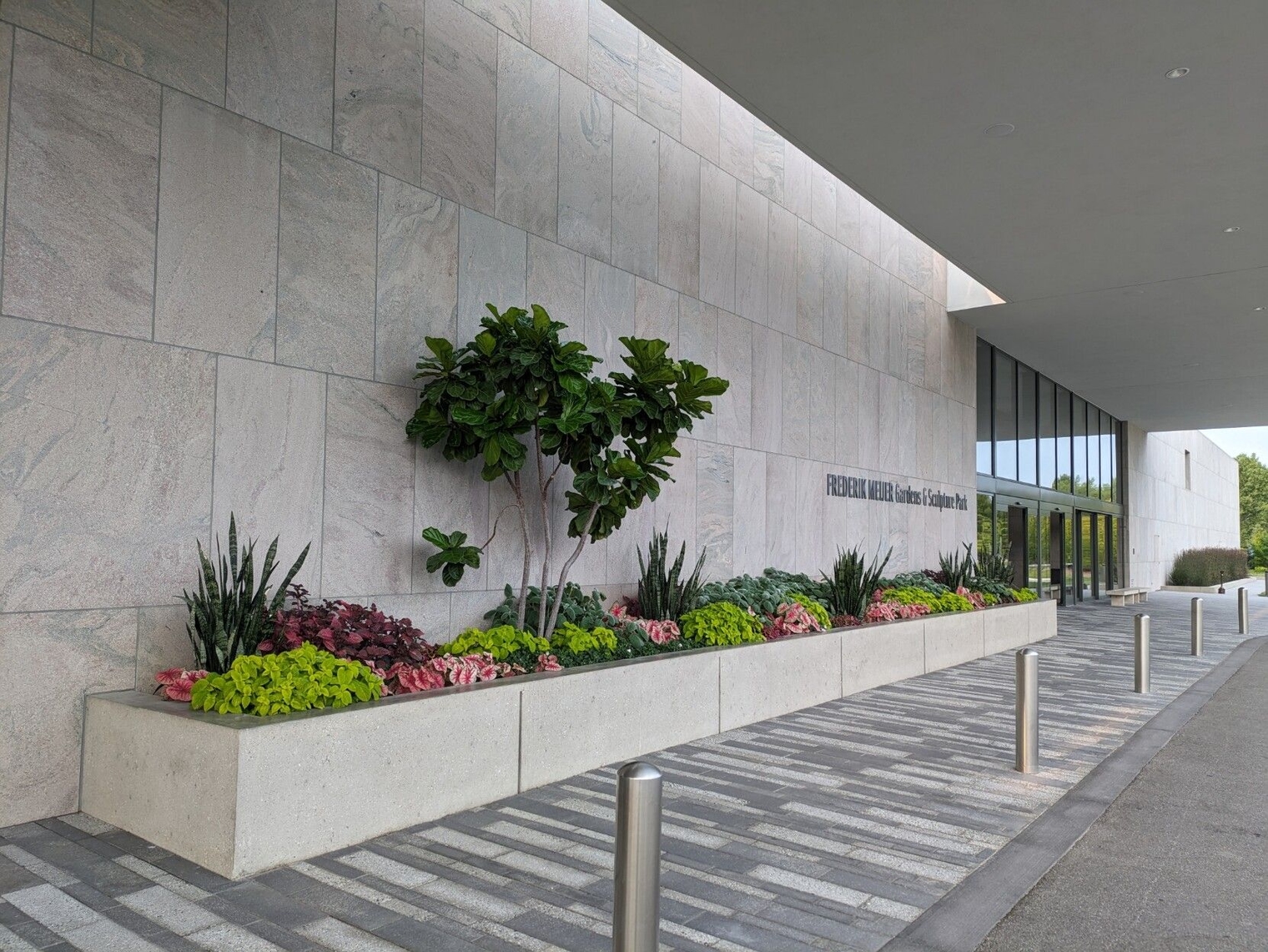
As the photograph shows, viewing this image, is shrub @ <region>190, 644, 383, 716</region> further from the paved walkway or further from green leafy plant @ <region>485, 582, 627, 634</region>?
green leafy plant @ <region>485, 582, 627, 634</region>

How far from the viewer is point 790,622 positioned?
310 inches

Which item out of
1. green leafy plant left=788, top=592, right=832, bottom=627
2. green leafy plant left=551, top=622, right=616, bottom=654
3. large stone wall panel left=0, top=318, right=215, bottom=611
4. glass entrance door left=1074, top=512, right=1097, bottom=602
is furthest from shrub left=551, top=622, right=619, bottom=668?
glass entrance door left=1074, top=512, right=1097, bottom=602

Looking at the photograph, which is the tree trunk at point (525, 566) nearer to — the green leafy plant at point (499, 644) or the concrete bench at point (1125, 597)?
the green leafy plant at point (499, 644)

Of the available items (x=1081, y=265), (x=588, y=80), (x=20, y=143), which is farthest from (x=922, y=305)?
(x=20, y=143)

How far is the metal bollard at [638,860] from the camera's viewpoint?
8.00 feet

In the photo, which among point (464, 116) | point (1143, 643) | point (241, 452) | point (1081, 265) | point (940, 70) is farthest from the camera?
point (1081, 265)

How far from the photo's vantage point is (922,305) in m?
14.1

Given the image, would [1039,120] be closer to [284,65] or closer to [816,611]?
[816,611]

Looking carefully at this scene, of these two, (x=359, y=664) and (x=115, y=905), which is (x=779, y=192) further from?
(x=115, y=905)

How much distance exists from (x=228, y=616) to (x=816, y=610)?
5.28 m

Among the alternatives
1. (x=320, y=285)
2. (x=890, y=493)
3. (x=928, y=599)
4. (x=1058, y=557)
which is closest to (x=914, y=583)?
(x=928, y=599)

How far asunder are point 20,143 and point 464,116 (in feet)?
10.2

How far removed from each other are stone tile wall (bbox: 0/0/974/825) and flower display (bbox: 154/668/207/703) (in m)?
0.41

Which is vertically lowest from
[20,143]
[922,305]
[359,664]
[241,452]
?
[359,664]
